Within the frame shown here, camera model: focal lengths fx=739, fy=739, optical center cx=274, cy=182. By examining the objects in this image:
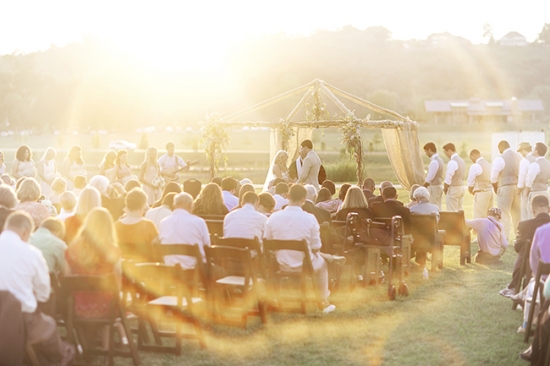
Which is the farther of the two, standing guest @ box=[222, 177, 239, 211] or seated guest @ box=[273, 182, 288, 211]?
standing guest @ box=[222, 177, 239, 211]

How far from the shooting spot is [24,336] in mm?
5367

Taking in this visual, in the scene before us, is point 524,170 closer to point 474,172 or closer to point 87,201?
point 474,172

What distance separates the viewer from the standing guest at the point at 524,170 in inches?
536

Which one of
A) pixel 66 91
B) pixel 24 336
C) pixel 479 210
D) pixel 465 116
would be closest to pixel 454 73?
pixel 465 116

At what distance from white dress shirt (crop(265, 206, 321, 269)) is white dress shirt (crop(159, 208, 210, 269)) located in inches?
37.6

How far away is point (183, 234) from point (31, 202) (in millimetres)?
2239

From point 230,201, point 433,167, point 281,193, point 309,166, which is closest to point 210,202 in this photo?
point 230,201

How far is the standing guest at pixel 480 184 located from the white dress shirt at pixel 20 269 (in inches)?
405

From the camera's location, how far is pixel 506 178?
1416 cm

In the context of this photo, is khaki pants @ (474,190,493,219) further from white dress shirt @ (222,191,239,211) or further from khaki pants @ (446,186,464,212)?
white dress shirt @ (222,191,239,211)

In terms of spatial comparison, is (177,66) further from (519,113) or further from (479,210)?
(479,210)

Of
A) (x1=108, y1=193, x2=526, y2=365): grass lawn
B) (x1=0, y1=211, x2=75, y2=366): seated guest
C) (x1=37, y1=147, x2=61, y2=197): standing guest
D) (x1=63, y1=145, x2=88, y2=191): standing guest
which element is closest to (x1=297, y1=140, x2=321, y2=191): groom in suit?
(x1=63, y1=145, x2=88, y2=191): standing guest

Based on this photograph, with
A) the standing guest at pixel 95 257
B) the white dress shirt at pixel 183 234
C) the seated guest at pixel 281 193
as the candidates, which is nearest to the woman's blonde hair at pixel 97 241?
the standing guest at pixel 95 257

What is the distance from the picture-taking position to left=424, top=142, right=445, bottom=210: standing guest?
14.2m
